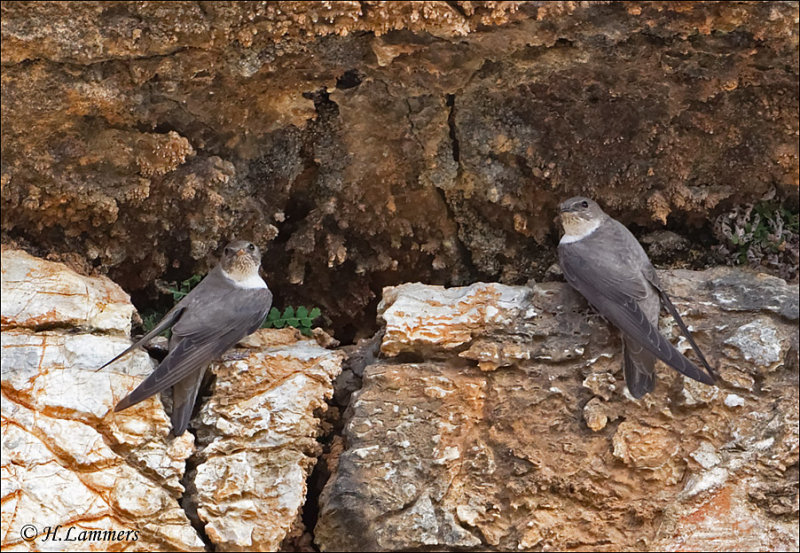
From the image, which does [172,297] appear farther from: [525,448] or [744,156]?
[744,156]

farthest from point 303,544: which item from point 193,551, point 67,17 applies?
point 67,17

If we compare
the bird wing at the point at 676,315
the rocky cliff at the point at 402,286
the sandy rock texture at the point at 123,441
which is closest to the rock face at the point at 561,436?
the rocky cliff at the point at 402,286

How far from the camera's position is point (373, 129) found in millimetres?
4859

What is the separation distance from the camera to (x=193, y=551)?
12.9 feet

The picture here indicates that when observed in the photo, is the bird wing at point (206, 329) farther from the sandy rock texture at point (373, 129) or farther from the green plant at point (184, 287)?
the sandy rock texture at point (373, 129)

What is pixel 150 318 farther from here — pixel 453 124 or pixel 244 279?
pixel 453 124

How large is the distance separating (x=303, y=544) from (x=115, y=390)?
40.3 inches

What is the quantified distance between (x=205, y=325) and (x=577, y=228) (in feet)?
5.91

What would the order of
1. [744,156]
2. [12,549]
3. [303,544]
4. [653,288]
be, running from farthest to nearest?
1. [744,156]
2. [653,288]
3. [303,544]
4. [12,549]

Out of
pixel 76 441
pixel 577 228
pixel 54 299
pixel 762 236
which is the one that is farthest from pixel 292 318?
pixel 762 236

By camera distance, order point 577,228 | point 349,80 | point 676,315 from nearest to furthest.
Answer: point 676,315, point 349,80, point 577,228

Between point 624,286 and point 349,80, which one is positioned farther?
point 349,80

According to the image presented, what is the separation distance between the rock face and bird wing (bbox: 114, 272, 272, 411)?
2.03ft

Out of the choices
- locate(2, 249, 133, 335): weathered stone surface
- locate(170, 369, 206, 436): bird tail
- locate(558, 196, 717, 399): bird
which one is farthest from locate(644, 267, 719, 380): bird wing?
locate(2, 249, 133, 335): weathered stone surface
